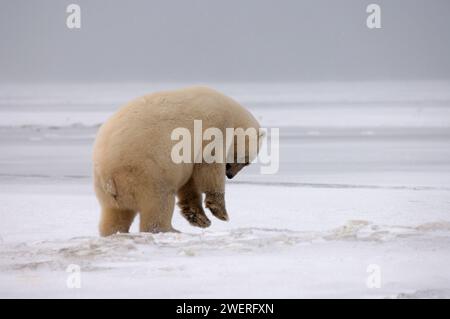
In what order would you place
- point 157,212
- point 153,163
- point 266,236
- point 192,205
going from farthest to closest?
point 192,205 < point 266,236 < point 157,212 < point 153,163

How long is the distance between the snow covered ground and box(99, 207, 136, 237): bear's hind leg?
0.21m

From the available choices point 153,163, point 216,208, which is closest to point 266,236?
point 216,208

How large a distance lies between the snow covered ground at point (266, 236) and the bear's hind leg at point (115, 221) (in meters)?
0.21

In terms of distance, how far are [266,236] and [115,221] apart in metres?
1.09

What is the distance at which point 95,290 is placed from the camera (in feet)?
17.6

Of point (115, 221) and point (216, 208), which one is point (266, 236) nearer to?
point (216, 208)

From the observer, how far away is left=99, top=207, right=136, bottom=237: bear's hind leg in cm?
689

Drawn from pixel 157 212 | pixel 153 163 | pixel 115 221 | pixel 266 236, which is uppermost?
pixel 153 163

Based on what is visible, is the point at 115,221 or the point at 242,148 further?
the point at 242,148

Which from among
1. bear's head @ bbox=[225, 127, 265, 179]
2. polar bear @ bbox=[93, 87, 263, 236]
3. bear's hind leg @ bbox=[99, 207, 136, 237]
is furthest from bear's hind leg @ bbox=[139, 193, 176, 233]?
bear's head @ bbox=[225, 127, 265, 179]

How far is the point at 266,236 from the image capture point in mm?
6906

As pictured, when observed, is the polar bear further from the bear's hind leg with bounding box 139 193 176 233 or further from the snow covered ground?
the snow covered ground

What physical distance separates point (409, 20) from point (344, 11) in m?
15.7
